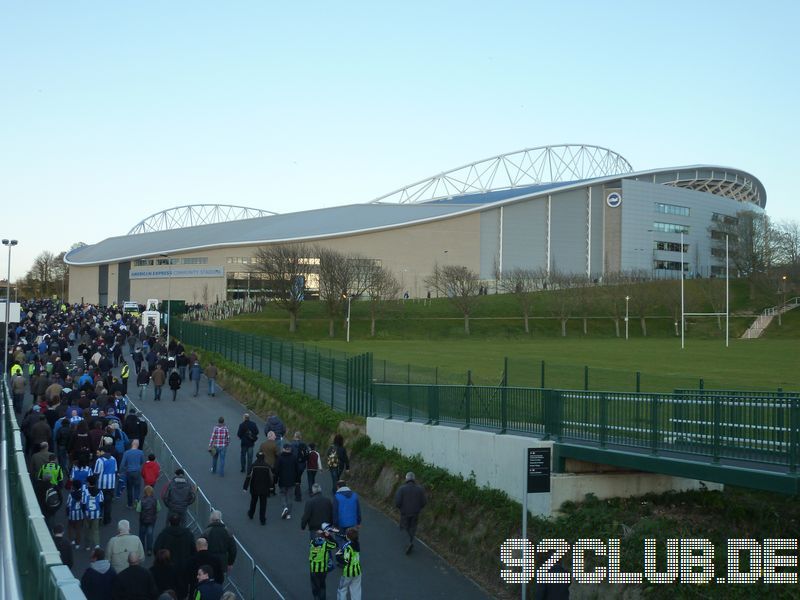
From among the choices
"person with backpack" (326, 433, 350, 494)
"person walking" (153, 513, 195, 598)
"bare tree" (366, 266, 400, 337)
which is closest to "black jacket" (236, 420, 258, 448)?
"person with backpack" (326, 433, 350, 494)

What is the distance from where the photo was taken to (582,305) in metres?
66.1

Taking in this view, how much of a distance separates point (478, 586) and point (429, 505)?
112 inches

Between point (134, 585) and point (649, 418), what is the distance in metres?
6.99

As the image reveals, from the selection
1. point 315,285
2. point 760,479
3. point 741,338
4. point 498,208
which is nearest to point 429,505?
point 760,479

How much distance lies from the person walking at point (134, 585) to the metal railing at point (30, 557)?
970mm

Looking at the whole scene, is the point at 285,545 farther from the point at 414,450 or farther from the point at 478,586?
the point at 414,450

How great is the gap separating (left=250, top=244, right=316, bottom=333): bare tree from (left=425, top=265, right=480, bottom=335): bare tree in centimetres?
1112

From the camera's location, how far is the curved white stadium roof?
283 ft

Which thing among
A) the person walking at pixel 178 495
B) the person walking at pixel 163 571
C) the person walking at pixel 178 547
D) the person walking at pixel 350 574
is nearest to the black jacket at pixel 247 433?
the person walking at pixel 178 495

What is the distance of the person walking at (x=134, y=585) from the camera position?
759 cm

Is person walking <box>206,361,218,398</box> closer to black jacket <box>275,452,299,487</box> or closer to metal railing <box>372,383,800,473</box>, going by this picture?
metal railing <box>372,383,800,473</box>

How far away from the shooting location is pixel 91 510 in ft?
38.5

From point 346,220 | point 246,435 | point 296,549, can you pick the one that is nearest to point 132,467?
point 296,549

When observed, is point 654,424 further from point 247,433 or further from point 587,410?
point 247,433
